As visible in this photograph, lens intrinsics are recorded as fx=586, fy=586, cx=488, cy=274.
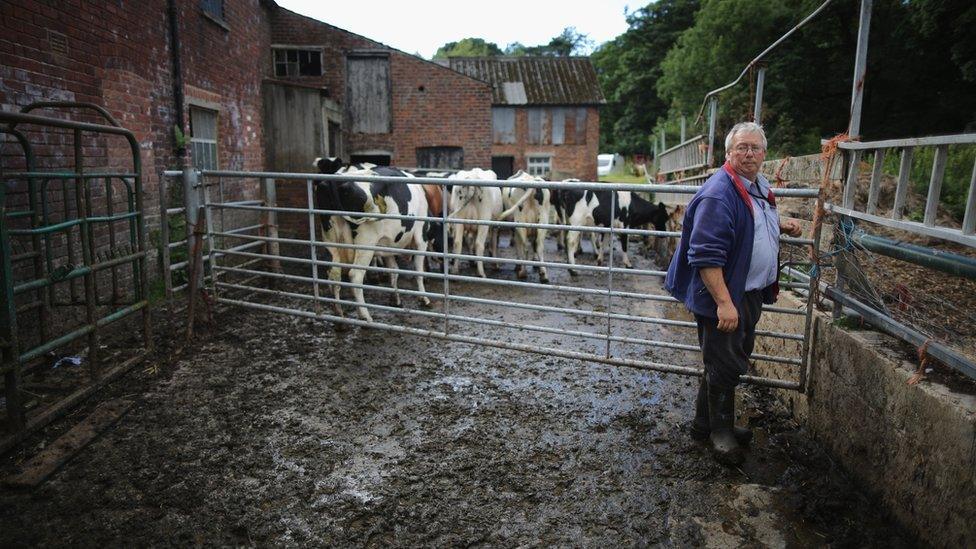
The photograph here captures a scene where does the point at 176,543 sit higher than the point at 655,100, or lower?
lower

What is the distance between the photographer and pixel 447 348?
533 cm

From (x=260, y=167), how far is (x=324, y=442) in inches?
346

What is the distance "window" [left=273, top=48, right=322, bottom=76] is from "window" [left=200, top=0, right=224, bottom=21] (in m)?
5.52

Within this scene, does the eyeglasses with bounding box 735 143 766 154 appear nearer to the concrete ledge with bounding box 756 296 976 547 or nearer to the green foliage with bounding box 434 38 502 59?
the concrete ledge with bounding box 756 296 976 547

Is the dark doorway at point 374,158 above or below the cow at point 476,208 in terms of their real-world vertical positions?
above

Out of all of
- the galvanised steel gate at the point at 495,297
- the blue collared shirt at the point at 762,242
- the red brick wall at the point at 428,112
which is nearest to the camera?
the blue collared shirt at the point at 762,242

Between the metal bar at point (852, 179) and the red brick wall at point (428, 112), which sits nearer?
the metal bar at point (852, 179)

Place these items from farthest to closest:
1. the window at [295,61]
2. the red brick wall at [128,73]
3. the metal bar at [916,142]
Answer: the window at [295,61] → the red brick wall at [128,73] → the metal bar at [916,142]

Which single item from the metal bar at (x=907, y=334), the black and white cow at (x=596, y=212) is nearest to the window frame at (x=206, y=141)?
the black and white cow at (x=596, y=212)

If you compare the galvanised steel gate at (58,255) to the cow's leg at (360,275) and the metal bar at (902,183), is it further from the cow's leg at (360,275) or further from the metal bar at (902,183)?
the metal bar at (902,183)

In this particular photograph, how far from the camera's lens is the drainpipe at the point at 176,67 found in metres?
7.76

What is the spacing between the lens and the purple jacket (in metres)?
2.89

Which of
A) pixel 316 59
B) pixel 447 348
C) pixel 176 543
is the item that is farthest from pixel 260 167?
pixel 176 543

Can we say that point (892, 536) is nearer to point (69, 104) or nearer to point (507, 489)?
point (507, 489)
